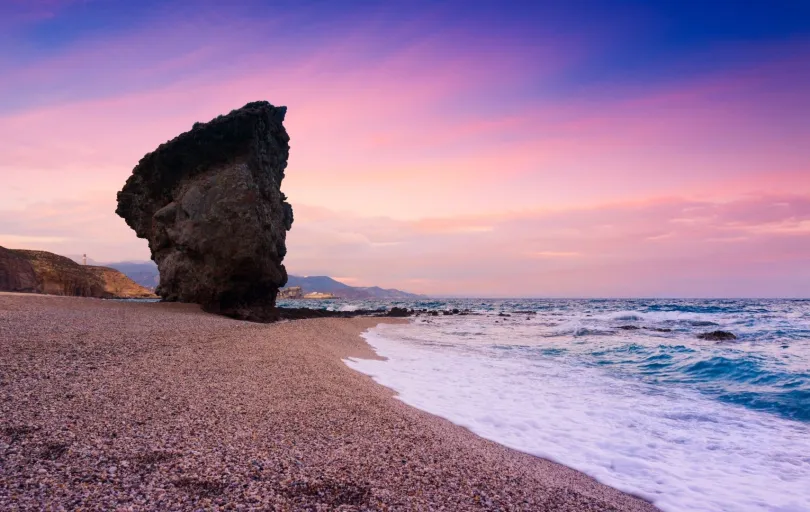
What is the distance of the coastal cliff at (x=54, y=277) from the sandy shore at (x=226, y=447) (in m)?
31.2

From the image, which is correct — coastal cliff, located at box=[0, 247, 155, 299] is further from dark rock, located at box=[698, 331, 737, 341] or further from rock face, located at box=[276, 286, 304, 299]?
rock face, located at box=[276, 286, 304, 299]

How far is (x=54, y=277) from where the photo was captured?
119 feet

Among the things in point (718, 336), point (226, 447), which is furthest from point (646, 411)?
point (718, 336)

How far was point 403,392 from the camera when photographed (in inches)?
298

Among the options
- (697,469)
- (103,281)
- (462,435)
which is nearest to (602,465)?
(697,469)

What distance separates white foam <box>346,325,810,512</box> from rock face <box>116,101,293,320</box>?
1101cm

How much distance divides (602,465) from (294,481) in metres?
3.87

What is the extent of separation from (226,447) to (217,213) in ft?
56.1

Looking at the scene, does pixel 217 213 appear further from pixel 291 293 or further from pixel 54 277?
pixel 291 293

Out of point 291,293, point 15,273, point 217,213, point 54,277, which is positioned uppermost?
point 217,213

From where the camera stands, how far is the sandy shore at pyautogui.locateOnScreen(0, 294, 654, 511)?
2713mm

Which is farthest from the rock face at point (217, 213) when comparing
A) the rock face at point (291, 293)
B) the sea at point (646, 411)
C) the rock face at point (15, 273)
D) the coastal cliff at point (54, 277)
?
the rock face at point (291, 293)

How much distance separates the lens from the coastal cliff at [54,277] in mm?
29625

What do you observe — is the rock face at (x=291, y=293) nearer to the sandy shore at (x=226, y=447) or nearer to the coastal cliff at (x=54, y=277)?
the coastal cliff at (x=54, y=277)
